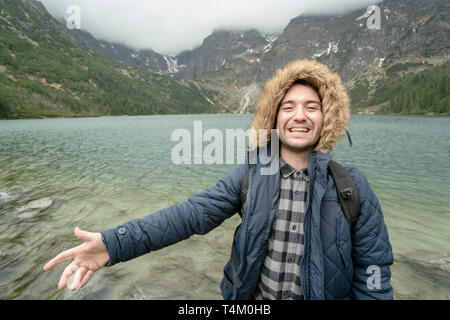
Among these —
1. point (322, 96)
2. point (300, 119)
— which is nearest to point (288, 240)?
point (300, 119)

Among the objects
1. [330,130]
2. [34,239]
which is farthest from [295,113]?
[34,239]

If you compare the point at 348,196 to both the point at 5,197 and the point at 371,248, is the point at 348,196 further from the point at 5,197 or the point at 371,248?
the point at 5,197

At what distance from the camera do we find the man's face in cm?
293

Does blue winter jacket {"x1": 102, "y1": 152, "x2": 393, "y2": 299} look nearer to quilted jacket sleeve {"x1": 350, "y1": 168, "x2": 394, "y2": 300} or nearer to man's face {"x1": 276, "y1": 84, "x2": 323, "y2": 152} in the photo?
quilted jacket sleeve {"x1": 350, "y1": 168, "x2": 394, "y2": 300}

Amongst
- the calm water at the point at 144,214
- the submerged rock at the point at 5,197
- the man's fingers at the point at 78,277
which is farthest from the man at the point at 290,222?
the submerged rock at the point at 5,197

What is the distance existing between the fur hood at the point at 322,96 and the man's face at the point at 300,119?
79 millimetres

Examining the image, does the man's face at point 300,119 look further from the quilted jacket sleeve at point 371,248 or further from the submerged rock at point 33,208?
the submerged rock at point 33,208

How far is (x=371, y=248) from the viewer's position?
102 inches

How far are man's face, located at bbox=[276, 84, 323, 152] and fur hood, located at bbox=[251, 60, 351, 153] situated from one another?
0.26 feet

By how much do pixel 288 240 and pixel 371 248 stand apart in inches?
35.1

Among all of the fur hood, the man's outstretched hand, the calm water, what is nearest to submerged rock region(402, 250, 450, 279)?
the calm water

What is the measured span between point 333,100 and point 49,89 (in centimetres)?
23022
